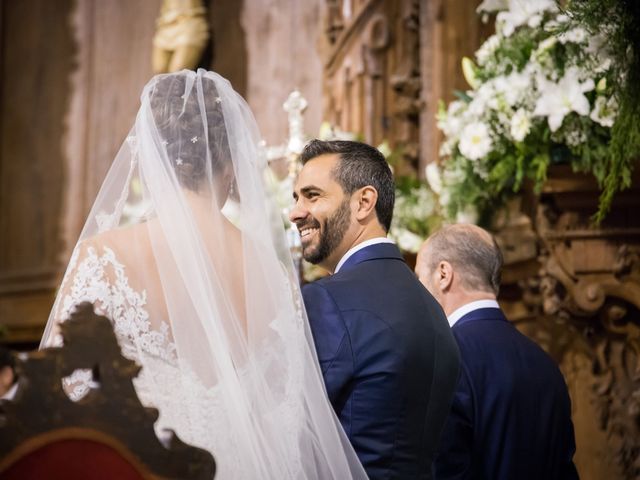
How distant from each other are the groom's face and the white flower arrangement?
1.09 m

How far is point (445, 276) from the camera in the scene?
12.2 ft

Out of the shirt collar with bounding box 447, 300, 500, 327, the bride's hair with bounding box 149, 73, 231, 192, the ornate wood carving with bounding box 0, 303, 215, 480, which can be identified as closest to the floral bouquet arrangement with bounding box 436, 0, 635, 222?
the shirt collar with bounding box 447, 300, 500, 327

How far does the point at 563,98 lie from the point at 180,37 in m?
4.82

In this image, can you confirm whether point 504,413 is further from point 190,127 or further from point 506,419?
point 190,127

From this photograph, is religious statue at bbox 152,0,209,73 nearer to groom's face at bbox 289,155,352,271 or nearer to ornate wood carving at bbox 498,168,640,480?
ornate wood carving at bbox 498,168,640,480

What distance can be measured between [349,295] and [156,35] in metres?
5.85

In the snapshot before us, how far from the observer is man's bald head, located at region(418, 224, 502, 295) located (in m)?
3.70

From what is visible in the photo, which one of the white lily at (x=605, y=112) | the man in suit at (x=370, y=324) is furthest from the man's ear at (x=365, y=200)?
the white lily at (x=605, y=112)

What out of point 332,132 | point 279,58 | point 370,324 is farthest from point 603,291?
point 279,58

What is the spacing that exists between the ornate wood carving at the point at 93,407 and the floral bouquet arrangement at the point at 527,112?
1.84 m

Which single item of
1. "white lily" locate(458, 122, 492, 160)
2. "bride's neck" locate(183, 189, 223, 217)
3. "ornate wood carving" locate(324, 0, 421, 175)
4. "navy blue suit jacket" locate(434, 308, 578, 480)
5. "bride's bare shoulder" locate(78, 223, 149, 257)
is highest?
"ornate wood carving" locate(324, 0, 421, 175)

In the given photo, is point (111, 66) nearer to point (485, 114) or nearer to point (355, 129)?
point (355, 129)

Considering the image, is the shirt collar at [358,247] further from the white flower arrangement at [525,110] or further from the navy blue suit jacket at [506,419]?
the white flower arrangement at [525,110]

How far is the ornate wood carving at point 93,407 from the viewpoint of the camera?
6.91 feet
